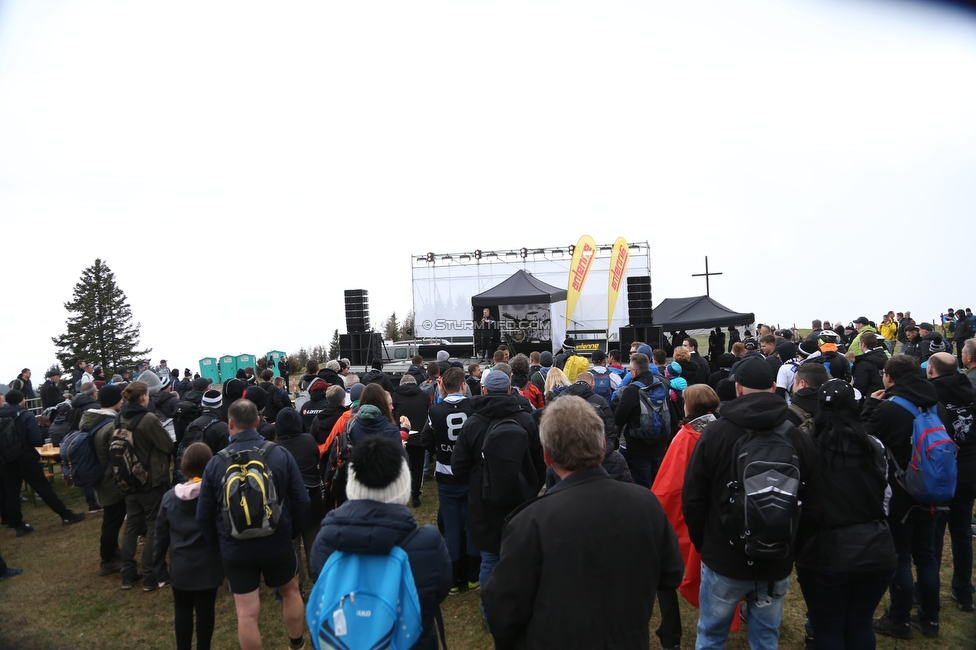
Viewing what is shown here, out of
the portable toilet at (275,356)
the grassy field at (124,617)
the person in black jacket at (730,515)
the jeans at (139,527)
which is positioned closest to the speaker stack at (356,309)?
the portable toilet at (275,356)

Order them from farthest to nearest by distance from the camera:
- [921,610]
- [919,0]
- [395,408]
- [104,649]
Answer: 1. [395,408]
2. [104,649]
3. [921,610]
4. [919,0]

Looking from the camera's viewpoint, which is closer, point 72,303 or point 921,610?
point 921,610

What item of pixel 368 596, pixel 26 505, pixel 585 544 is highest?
pixel 585 544

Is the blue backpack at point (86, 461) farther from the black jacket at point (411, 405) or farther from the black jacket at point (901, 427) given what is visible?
the black jacket at point (901, 427)

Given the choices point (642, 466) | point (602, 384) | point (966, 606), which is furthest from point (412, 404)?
point (966, 606)

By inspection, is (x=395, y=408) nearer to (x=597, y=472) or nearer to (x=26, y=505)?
(x=597, y=472)

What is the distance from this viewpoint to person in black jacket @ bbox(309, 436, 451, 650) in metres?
1.85

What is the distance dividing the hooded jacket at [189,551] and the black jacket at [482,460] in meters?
1.40

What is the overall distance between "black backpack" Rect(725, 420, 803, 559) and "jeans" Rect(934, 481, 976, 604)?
2.01 meters

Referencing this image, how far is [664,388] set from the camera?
4824mm

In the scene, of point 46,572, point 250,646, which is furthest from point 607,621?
point 46,572

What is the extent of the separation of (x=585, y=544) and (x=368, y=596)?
0.71 m

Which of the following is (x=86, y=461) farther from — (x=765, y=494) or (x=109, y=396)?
(x=765, y=494)

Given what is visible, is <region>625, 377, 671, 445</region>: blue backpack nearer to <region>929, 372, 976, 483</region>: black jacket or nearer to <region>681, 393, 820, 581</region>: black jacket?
<region>929, 372, 976, 483</region>: black jacket
